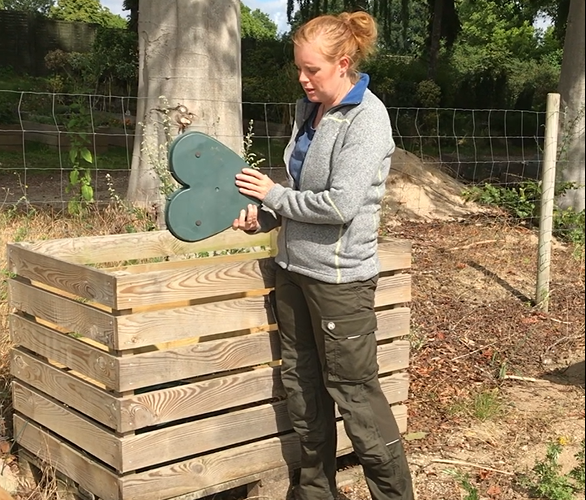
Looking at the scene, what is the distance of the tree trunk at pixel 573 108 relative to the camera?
804cm

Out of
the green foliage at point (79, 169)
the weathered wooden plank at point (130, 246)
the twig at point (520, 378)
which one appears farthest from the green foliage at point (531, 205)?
the weathered wooden plank at point (130, 246)

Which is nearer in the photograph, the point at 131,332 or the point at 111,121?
the point at 131,332

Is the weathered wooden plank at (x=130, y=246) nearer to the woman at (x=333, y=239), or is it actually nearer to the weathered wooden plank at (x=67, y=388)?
the weathered wooden plank at (x=67, y=388)

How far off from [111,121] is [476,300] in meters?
9.09

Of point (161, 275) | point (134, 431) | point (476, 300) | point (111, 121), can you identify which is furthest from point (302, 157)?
point (111, 121)

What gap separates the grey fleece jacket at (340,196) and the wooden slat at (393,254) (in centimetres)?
46

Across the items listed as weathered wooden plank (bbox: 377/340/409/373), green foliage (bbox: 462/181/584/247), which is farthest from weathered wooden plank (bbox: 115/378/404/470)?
green foliage (bbox: 462/181/584/247)

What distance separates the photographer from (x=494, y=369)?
15.5ft

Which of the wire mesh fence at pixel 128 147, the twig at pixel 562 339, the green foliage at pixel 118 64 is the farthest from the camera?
the green foliage at pixel 118 64

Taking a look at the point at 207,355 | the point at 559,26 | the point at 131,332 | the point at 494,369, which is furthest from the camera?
the point at 559,26

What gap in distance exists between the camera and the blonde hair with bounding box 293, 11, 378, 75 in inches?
102

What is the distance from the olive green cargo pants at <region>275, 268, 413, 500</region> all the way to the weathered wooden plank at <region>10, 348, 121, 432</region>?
63cm

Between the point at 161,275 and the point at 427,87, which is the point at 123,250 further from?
the point at 427,87

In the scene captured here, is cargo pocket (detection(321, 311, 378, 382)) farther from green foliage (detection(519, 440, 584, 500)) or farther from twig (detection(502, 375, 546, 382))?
twig (detection(502, 375, 546, 382))
